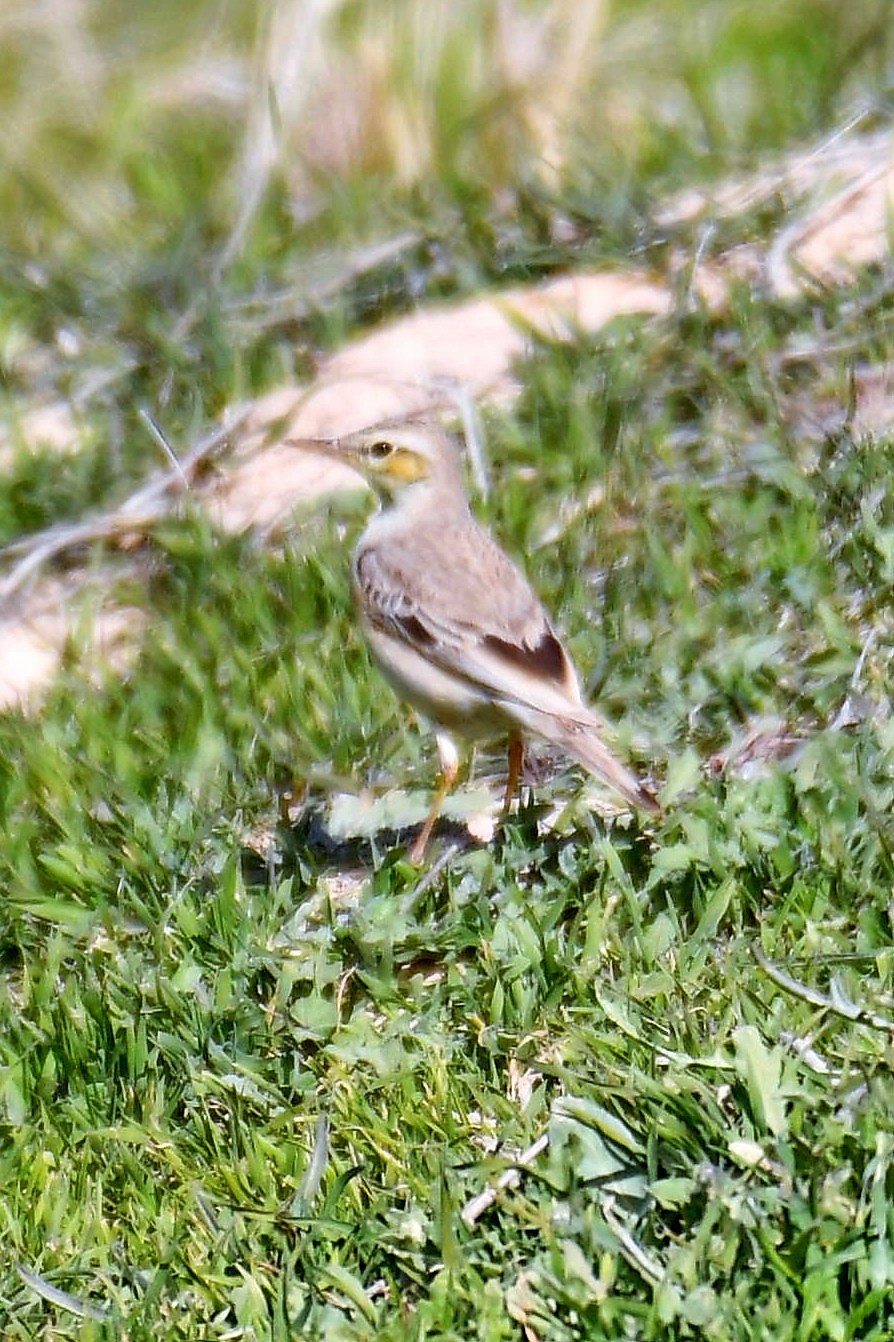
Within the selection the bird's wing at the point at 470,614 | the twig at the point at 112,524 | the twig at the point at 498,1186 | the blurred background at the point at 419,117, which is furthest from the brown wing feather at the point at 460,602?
the blurred background at the point at 419,117

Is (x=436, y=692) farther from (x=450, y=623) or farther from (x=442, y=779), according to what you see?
(x=442, y=779)

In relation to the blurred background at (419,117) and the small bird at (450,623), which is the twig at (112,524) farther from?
the blurred background at (419,117)

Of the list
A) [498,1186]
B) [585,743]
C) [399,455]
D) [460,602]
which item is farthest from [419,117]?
[498,1186]

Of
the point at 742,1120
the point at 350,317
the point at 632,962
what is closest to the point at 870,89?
the point at 350,317

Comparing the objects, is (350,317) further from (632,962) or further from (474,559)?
(632,962)

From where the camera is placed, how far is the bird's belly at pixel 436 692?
5.34 m

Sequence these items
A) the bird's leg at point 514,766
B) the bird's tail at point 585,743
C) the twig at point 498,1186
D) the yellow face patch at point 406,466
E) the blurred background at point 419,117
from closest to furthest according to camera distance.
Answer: the twig at point 498,1186, the bird's tail at point 585,743, the bird's leg at point 514,766, the yellow face patch at point 406,466, the blurred background at point 419,117

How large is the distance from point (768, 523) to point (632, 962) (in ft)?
7.38

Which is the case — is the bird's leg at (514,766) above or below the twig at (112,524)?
above

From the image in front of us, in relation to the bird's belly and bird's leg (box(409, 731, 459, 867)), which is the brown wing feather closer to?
the bird's belly

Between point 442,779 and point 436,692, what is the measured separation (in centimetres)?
36

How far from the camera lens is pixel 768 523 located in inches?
255

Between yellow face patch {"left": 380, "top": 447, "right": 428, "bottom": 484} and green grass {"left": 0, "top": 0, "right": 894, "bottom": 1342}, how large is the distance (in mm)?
617

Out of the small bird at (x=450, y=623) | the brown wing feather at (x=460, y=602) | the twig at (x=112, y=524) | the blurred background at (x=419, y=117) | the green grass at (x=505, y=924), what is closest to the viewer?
the green grass at (x=505, y=924)
